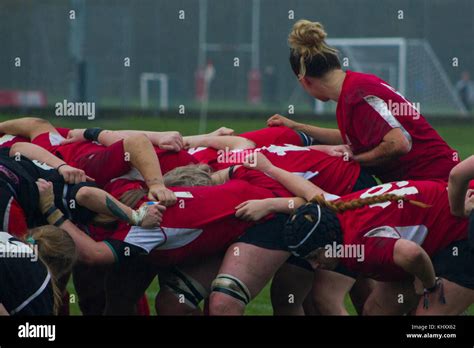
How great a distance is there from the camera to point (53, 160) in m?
5.08

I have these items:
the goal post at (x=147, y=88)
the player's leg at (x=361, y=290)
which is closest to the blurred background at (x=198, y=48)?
the goal post at (x=147, y=88)

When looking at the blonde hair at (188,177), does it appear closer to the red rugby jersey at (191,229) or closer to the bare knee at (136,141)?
the red rugby jersey at (191,229)

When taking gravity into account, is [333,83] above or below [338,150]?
above

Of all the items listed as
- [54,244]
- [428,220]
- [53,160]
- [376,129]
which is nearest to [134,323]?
[54,244]

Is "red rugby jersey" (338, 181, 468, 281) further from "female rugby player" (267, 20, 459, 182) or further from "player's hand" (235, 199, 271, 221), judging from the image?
"female rugby player" (267, 20, 459, 182)

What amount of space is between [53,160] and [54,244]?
817mm

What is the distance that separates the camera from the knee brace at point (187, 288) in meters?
4.90

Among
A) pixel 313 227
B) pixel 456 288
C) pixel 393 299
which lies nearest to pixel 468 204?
pixel 456 288

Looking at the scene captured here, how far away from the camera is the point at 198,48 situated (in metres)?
26.3

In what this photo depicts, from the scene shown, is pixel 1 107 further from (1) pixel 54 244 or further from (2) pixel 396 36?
(1) pixel 54 244

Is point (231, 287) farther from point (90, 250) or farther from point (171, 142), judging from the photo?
point (171, 142)

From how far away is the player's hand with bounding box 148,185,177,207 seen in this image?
4.72 m

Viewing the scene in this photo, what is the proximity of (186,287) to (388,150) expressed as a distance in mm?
1337

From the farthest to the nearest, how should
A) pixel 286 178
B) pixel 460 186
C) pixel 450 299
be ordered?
pixel 286 178
pixel 450 299
pixel 460 186
